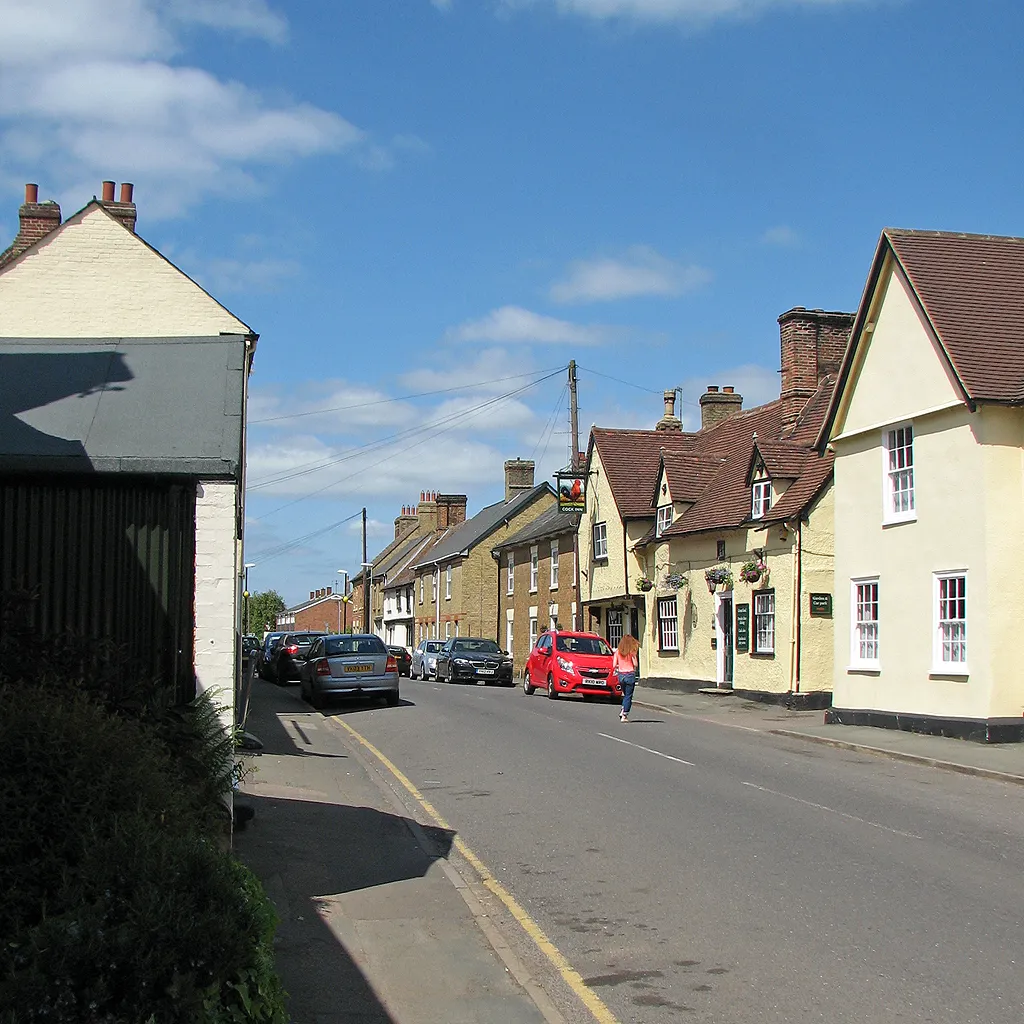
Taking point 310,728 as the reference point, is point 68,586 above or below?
above

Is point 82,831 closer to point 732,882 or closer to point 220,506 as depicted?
point 220,506

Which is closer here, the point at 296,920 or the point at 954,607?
the point at 296,920

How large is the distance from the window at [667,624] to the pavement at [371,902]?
1743 cm

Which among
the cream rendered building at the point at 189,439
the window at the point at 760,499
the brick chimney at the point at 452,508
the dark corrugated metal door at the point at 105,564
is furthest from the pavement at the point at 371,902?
the brick chimney at the point at 452,508

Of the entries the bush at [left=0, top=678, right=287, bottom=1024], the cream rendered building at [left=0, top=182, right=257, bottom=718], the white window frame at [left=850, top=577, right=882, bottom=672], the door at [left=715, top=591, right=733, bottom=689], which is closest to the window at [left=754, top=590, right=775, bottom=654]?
the door at [left=715, top=591, right=733, bottom=689]

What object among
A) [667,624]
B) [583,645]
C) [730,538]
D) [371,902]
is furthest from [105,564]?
[667,624]

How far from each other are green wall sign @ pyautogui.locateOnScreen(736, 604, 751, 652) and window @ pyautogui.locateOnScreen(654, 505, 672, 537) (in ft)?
15.8

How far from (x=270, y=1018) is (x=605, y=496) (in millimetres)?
34540

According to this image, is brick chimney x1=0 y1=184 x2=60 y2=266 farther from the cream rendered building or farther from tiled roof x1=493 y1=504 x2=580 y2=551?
tiled roof x1=493 y1=504 x2=580 y2=551

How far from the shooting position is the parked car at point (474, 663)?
38438 millimetres

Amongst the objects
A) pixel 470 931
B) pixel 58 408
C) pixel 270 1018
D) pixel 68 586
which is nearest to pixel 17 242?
pixel 58 408

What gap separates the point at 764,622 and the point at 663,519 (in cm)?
671

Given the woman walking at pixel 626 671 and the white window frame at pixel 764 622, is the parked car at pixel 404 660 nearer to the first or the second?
the white window frame at pixel 764 622

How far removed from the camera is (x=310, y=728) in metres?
21.0
